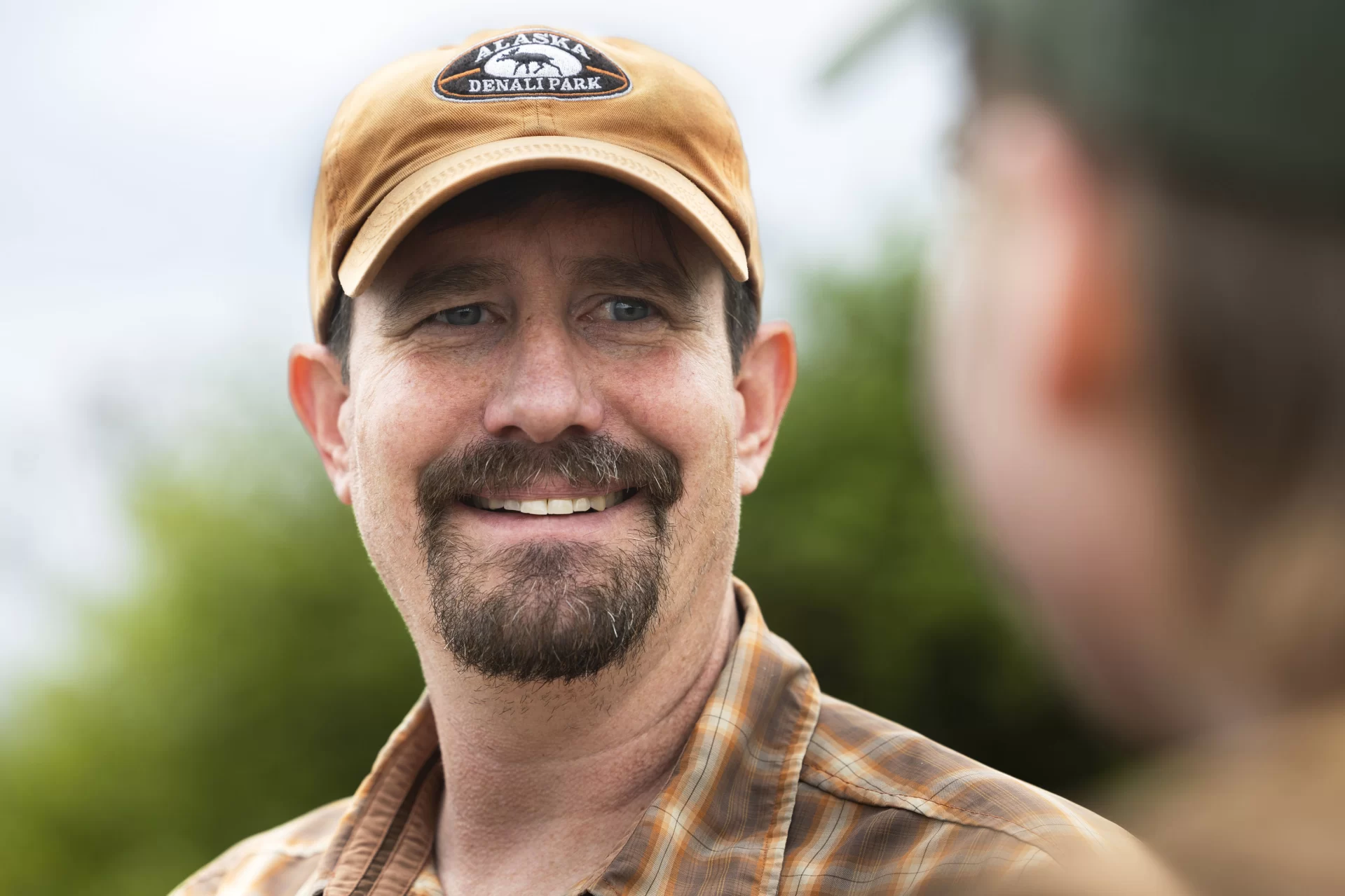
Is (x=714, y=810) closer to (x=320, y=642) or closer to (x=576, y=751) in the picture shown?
(x=576, y=751)

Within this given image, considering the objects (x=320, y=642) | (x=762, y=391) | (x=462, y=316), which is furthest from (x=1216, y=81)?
(x=320, y=642)

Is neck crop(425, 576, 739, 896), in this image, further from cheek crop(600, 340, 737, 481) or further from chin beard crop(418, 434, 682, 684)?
cheek crop(600, 340, 737, 481)

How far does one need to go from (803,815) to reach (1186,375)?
145 centimetres

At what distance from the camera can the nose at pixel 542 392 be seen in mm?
2225

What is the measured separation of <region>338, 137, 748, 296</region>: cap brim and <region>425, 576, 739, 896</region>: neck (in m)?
0.66

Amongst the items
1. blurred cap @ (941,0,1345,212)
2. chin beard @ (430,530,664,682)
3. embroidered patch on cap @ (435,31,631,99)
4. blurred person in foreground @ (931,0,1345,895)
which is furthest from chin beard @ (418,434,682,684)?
blurred cap @ (941,0,1345,212)

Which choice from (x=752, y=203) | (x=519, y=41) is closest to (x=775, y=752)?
(x=752, y=203)

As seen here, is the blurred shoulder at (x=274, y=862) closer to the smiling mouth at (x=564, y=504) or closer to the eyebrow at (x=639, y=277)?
the smiling mouth at (x=564, y=504)

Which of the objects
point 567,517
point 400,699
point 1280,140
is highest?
point 1280,140

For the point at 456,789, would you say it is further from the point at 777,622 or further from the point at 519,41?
the point at 777,622

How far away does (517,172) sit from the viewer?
7.43ft

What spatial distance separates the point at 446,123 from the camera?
234cm

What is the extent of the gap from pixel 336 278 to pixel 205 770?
7652mm

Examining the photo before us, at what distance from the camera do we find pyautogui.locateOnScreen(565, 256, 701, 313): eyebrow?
229 centimetres
